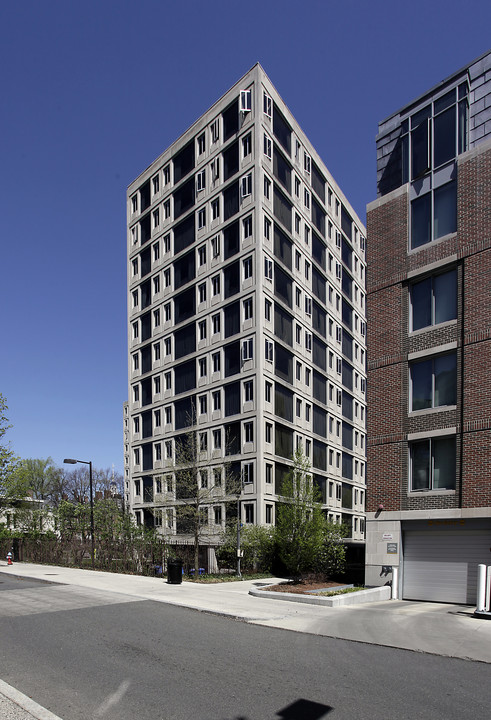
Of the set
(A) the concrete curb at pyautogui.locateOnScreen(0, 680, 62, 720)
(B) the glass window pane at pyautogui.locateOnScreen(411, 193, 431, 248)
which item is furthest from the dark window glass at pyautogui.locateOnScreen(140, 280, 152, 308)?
(A) the concrete curb at pyautogui.locateOnScreen(0, 680, 62, 720)

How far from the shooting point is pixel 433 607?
18641 millimetres

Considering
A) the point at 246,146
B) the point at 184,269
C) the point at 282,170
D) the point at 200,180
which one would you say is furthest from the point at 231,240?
the point at 282,170

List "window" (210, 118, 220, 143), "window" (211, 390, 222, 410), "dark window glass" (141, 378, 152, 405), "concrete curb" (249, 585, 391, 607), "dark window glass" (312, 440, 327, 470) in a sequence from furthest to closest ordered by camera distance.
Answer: "dark window glass" (141, 378, 152, 405) < "dark window glass" (312, 440, 327, 470) < "window" (210, 118, 220, 143) < "window" (211, 390, 222, 410) < "concrete curb" (249, 585, 391, 607)

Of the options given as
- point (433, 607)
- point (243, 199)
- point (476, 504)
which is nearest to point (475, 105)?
point (476, 504)

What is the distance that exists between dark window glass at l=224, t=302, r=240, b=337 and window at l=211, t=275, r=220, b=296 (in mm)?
2201

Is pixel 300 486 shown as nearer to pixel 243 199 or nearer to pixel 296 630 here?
pixel 296 630

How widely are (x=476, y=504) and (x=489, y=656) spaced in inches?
369

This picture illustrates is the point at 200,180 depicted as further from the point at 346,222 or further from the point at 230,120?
the point at 346,222

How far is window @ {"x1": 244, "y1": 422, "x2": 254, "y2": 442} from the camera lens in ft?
147

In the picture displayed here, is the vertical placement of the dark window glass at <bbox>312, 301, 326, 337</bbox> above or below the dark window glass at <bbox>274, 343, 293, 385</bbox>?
above

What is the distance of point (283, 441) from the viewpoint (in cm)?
4759

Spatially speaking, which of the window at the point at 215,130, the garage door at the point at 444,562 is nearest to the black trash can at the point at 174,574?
the garage door at the point at 444,562

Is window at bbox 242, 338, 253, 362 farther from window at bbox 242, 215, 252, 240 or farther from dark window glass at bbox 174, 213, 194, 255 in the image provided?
dark window glass at bbox 174, 213, 194, 255

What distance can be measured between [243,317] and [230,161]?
14354mm
